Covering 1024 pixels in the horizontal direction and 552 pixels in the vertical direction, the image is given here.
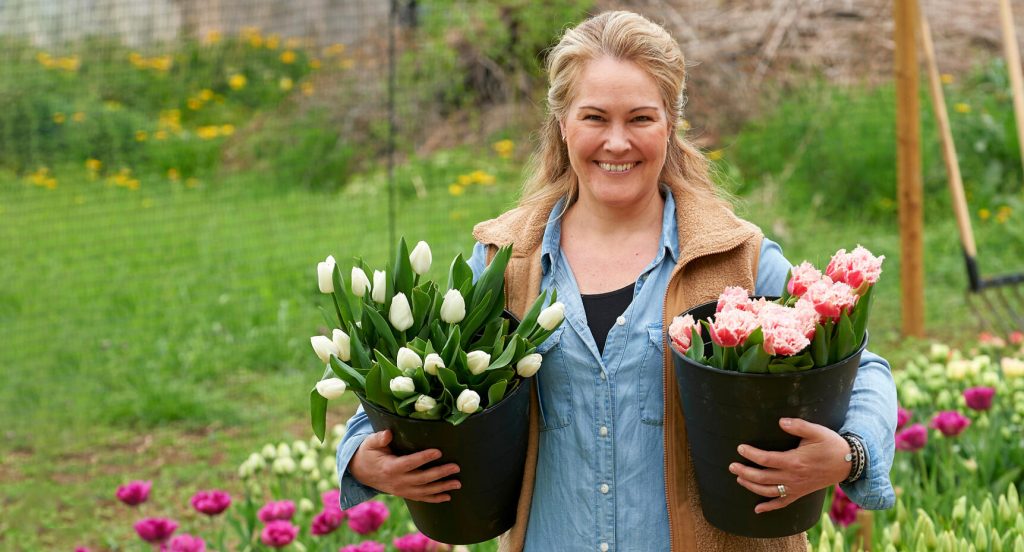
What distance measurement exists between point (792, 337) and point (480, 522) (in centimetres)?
59

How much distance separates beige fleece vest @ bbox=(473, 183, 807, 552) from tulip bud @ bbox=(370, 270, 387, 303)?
24 cm

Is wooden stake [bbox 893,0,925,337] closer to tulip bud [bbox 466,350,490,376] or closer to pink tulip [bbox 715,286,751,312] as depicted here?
pink tulip [bbox 715,286,751,312]

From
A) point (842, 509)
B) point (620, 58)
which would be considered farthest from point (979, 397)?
point (620, 58)

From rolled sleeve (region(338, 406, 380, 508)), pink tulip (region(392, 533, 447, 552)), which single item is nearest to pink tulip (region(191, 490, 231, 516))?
pink tulip (region(392, 533, 447, 552))

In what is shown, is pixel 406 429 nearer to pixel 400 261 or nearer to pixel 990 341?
pixel 400 261

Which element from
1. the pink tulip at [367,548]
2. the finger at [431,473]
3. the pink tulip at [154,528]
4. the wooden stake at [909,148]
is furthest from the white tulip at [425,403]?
the wooden stake at [909,148]

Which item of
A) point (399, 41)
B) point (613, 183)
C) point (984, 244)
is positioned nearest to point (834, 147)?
point (984, 244)

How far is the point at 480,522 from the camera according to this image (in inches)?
68.2

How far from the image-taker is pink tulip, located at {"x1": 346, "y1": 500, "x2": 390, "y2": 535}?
8.28ft

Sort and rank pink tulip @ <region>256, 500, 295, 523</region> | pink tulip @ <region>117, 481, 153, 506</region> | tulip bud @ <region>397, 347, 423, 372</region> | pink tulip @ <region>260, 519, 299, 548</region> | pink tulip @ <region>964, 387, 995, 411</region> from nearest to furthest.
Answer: tulip bud @ <region>397, 347, 423, 372</region>
pink tulip @ <region>260, 519, 299, 548</region>
pink tulip @ <region>256, 500, 295, 523</region>
pink tulip @ <region>117, 481, 153, 506</region>
pink tulip @ <region>964, 387, 995, 411</region>

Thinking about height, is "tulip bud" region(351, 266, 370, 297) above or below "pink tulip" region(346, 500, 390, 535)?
above

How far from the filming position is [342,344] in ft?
5.42

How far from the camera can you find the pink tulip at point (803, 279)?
156 cm

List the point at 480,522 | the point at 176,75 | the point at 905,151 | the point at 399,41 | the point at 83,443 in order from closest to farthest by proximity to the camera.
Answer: the point at 480,522 → the point at 83,443 → the point at 905,151 → the point at 399,41 → the point at 176,75
